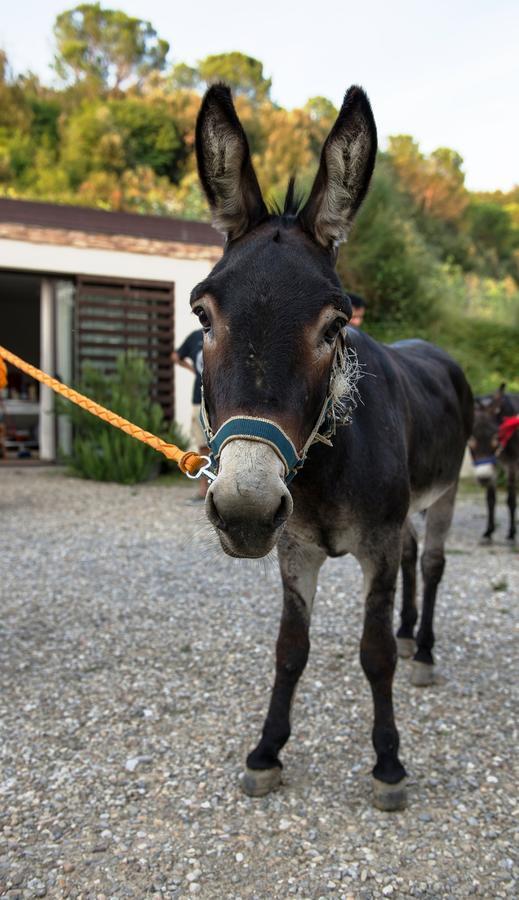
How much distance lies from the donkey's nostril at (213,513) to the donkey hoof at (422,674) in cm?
247

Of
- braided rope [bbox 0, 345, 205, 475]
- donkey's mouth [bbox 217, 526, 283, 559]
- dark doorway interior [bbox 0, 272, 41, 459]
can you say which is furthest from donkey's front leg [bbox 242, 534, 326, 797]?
dark doorway interior [bbox 0, 272, 41, 459]

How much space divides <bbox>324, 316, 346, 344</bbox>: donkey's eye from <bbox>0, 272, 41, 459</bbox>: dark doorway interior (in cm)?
1193

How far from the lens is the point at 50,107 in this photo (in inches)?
2063

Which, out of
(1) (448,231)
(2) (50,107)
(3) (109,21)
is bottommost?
(1) (448,231)

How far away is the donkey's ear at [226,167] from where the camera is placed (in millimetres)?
2078

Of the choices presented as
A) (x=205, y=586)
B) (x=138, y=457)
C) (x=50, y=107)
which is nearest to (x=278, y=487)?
(x=205, y=586)

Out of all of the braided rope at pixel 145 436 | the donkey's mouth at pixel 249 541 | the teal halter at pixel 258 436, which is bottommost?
the donkey's mouth at pixel 249 541

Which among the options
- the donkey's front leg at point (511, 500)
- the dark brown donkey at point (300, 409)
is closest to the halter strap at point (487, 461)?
the donkey's front leg at point (511, 500)

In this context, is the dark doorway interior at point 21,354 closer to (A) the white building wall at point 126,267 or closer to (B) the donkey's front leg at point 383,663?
(A) the white building wall at point 126,267

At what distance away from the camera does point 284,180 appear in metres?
32.5

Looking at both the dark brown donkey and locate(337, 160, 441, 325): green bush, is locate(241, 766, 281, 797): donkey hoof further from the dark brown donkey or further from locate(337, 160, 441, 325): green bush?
locate(337, 160, 441, 325): green bush

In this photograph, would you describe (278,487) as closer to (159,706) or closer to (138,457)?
(159,706)

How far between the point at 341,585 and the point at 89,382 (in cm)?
694

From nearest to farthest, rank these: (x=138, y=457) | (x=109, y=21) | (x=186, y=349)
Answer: (x=186, y=349) < (x=138, y=457) < (x=109, y=21)
